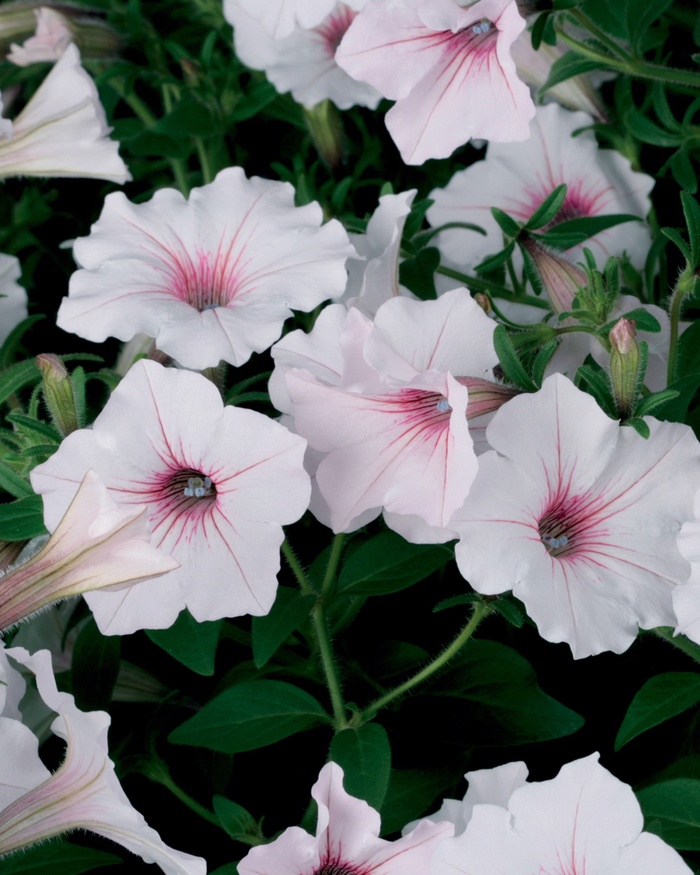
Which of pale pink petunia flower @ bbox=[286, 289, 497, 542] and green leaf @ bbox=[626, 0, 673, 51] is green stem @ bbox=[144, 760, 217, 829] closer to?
pale pink petunia flower @ bbox=[286, 289, 497, 542]

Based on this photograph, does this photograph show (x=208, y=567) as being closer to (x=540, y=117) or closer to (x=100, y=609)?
(x=100, y=609)

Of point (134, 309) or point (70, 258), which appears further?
point (70, 258)

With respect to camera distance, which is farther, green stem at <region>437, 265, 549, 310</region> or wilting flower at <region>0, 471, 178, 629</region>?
green stem at <region>437, 265, 549, 310</region>

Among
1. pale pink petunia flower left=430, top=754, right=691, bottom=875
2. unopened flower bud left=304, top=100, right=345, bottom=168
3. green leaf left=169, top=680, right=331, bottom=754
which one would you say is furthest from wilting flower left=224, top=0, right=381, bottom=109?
pale pink petunia flower left=430, top=754, right=691, bottom=875

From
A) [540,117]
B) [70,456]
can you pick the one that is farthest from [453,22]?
[70,456]

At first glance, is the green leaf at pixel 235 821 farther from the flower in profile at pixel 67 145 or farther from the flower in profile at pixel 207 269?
the flower in profile at pixel 67 145

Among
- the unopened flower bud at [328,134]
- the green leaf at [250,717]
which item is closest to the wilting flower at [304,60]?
the unopened flower bud at [328,134]
